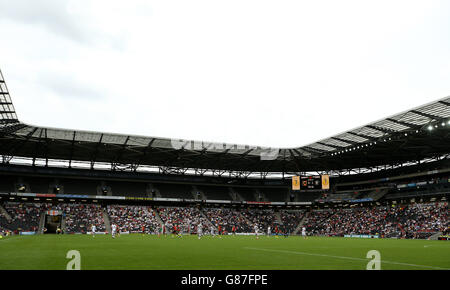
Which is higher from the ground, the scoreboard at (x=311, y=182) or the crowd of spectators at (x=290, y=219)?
the scoreboard at (x=311, y=182)

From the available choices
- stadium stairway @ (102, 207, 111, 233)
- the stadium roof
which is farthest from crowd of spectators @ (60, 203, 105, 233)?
the stadium roof

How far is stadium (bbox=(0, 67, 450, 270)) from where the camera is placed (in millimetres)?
55656

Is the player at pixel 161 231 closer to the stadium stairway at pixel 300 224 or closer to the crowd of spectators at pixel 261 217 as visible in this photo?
the crowd of spectators at pixel 261 217

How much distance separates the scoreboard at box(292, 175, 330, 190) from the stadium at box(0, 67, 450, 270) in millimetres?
182

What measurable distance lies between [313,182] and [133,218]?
1387 inches

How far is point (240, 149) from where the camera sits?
65.1m

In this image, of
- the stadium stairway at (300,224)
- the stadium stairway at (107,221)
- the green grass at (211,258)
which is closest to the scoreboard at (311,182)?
the stadium stairway at (300,224)

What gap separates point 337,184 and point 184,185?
37013 millimetres

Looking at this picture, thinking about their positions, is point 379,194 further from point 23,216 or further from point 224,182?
point 23,216

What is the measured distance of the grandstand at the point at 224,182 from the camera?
57.1 meters

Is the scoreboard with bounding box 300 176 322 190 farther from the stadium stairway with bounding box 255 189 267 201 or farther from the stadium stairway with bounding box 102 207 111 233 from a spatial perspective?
the stadium stairway with bounding box 102 207 111 233

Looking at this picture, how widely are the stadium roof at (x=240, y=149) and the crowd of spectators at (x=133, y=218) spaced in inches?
348

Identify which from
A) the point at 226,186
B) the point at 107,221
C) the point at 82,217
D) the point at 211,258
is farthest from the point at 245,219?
the point at 211,258
